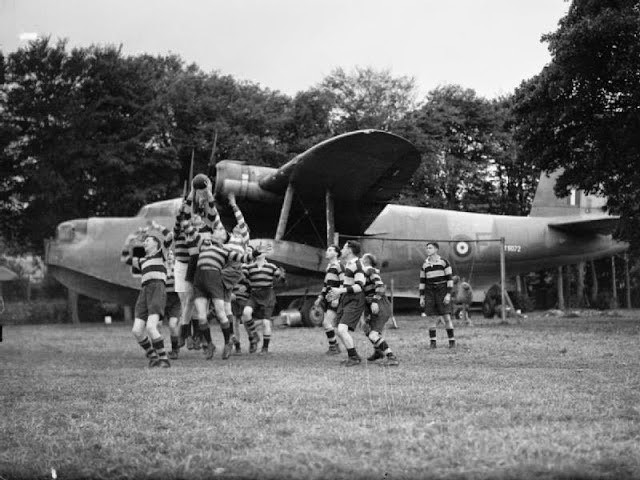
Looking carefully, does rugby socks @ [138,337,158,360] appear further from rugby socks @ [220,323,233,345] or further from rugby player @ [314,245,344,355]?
rugby player @ [314,245,344,355]

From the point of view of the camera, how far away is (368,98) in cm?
4344

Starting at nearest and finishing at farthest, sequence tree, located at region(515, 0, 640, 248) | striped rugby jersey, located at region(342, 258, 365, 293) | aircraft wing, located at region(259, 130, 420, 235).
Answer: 1. striped rugby jersey, located at region(342, 258, 365, 293)
2. tree, located at region(515, 0, 640, 248)
3. aircraft wing, located at region(259, 130, 420, 235)

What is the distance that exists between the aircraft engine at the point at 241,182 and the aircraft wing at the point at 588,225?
11296 millimetres

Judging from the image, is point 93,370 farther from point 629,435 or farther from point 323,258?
point 323,258

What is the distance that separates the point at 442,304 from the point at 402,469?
30.0 feet

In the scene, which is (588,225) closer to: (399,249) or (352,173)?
(399,249)

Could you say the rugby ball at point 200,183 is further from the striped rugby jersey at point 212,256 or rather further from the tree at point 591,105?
the tree at point 591,105

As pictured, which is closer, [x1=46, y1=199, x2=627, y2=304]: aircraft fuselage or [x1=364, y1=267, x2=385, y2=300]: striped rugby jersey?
[x1=364, y1=267, x2=385, y2=300]: striped rugby jersey

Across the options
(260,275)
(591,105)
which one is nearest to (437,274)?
(260,275)

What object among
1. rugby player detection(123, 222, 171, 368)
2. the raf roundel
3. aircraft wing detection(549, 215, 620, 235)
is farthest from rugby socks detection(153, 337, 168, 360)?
aircraft wing detection(549, 215, 620, 235)

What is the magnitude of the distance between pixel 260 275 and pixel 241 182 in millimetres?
8570

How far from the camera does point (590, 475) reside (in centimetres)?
359

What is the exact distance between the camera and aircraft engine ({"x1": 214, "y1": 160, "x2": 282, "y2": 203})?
819 inches

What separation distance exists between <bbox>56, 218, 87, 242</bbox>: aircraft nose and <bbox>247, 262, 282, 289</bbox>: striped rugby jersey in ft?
39.5
